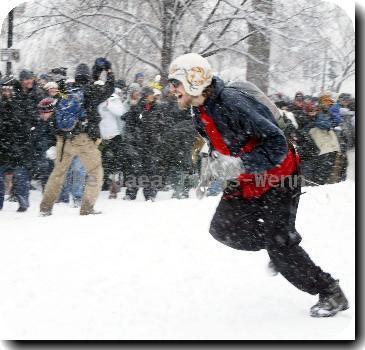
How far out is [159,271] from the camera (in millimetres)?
4770

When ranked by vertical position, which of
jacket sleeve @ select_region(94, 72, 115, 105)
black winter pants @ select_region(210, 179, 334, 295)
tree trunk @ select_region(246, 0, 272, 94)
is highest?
tree trunk @ select_region(246, 0, 272, 94)

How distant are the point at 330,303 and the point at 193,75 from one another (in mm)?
1578

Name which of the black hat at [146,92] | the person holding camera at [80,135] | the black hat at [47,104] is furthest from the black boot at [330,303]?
the black hat at [146,92]

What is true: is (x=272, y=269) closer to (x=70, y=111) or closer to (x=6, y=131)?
(x=70, y=111)

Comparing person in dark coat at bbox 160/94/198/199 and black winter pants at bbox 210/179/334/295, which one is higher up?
person in dark coat at bbox 160/94/198/199

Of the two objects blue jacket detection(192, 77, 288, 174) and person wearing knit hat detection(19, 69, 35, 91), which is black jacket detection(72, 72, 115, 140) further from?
blue jacket detection(192, 77, 288, 174)

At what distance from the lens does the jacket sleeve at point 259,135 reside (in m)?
3.57

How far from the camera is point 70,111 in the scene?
→ 6945 mm

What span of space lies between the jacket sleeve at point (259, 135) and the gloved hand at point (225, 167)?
2.9 inches

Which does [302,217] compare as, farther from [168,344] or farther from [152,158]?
[168,344]

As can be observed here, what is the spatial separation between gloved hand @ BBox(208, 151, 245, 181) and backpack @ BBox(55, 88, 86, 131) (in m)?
3.38

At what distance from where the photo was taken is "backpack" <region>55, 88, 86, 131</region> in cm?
695

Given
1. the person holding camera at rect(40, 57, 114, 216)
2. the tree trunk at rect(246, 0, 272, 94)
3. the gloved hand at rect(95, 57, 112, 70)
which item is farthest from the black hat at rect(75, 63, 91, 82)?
the tree trunk at rect(246, 0, 272, 94)

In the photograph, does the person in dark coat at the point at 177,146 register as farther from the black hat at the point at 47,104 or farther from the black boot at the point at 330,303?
the black boot at the point at 330,303
